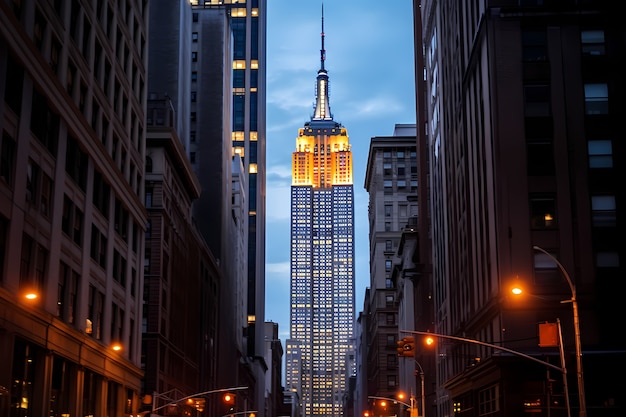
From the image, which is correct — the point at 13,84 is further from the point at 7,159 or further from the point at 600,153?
the point at 600,153

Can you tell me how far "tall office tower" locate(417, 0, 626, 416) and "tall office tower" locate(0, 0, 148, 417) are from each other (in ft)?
76.4

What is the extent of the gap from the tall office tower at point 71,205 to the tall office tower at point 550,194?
23290 mm

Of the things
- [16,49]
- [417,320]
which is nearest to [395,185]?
[417,320]

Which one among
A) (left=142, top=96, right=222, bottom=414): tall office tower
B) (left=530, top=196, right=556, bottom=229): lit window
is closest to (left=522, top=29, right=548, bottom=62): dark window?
(left=530, top=196, right=556, bottom=229): lit window

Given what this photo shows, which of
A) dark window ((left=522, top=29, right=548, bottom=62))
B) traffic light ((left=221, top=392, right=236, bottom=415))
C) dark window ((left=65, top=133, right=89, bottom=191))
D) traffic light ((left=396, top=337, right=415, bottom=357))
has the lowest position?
traffic light ((left=396, top=337, right=415, bottom=357))

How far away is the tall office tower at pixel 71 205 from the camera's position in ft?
132

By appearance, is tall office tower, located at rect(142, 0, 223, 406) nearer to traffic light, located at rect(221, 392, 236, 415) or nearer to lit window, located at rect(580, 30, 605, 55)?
traffic light, located at rect(221, 392, 236, 415)

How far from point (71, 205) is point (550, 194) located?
27.2 meters

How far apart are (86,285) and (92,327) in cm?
328

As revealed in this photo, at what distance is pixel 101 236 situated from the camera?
192 feet

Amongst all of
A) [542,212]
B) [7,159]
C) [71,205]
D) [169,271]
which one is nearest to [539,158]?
[542,212]

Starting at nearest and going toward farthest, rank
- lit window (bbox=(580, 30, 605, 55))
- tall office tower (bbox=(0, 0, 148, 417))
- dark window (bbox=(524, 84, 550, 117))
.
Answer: tall office tower (bbox=(0, 0, 148, 417)) → dark window (bbox=(524, 84, 550, 117)) → lit window (bbox=(580, 30, 605, 55))

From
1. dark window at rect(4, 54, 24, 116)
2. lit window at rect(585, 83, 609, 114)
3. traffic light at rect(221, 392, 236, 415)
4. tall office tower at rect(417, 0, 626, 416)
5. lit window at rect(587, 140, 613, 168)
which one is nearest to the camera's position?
dark window at rect(4, 54, 24, 116)

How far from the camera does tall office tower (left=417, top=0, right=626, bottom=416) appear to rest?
55.5m
